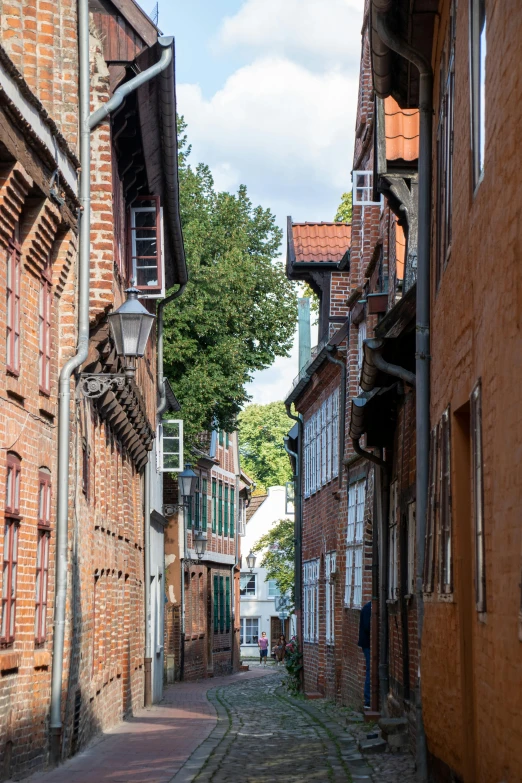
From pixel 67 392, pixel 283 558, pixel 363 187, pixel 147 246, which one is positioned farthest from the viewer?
pixel 283 558

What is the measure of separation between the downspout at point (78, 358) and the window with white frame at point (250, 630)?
57.3 metres

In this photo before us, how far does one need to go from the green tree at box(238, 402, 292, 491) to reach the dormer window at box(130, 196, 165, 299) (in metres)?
A: 54.1

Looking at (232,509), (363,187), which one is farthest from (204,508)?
(363,187)

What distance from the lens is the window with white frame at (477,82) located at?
23.7 ft

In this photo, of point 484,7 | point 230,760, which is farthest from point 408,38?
point 230,760

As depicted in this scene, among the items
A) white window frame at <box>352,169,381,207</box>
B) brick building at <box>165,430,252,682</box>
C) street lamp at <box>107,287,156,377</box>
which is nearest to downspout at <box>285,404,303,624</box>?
brick building at <box>165,430,252,682</box>

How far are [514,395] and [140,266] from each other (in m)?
13.1

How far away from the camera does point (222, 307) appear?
31500 millimetres

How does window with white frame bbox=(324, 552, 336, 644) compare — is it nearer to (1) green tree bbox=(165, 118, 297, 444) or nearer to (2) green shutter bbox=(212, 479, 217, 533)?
(1) green tree bbox=(165, 118, 297, 444)

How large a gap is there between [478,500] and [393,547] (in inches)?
319

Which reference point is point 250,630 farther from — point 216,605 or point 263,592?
point 216,605

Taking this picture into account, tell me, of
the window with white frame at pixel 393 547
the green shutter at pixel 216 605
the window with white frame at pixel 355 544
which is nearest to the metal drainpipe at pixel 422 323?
the window with white frame at pixel 393 547

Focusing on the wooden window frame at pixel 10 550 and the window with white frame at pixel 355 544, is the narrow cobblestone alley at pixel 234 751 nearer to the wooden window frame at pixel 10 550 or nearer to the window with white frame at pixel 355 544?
the wooden window frame at pixel 10 550

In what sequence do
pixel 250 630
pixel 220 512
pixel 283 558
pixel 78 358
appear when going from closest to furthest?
pixel 78 358
pixel 220 512
pixel 283 558
pixel 250 630
